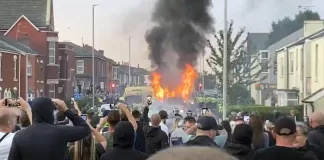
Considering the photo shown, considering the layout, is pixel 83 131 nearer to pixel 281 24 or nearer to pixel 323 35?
pixel 323 35

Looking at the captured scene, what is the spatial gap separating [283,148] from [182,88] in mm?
42096

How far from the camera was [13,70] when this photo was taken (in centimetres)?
4569

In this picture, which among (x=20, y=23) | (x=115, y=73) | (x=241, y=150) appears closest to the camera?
(x=241, y=150)

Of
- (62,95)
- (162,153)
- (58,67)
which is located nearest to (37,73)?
(58,67)

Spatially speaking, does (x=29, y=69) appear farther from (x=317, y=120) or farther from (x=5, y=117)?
(x=5, y=117)

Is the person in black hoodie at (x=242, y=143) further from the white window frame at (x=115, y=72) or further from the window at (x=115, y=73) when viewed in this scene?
the window at (x=115, y=73)

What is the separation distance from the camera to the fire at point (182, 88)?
4700 centimetres

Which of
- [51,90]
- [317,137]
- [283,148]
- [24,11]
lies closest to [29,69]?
[51,90]

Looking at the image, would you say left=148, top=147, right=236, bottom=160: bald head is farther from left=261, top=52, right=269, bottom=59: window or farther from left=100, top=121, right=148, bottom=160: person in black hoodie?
left=261, top=52, right=269, bottom=59: window

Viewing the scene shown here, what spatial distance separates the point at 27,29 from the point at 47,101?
172ft

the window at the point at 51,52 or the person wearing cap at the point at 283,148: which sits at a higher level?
the window at the point at 51,52

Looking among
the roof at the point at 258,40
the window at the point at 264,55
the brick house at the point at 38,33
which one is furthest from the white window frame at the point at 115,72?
the brick house at the point at 38,33

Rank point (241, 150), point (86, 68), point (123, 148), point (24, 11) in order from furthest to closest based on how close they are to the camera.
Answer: point (86, 68) < point (24, 11) < point (241, 150) < point (123, 148)

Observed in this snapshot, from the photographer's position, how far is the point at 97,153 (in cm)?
694
